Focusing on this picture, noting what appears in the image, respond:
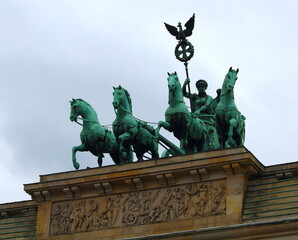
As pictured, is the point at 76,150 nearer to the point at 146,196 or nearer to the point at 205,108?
the point at 146,196

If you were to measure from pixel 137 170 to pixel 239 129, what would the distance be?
2.97 m

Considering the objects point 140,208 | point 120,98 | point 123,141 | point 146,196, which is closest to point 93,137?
point 123,141

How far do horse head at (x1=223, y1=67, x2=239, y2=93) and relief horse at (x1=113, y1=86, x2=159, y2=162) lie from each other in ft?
9.48

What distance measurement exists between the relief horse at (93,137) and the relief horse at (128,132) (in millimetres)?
516

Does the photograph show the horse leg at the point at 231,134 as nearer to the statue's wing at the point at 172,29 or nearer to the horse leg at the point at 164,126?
the horse leg at the point at 164,126

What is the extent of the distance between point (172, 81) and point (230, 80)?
164 centimetres

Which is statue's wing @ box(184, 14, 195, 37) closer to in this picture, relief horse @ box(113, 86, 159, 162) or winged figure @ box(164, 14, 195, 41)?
winged figure @ box(164, 14, 195, 41)

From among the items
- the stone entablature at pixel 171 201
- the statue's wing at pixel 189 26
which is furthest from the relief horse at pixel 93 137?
the statue's wing at pixel 189 26

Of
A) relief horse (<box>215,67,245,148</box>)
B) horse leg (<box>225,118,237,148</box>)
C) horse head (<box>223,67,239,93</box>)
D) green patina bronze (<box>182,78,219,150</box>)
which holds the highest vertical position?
green patina bronze (<box>182,78,219,150</box>)

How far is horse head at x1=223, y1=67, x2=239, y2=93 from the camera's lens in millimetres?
29734

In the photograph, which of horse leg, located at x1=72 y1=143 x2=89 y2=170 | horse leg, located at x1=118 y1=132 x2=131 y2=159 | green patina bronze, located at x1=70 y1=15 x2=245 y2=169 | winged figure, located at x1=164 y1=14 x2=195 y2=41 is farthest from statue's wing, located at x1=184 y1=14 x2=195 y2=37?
horse leg, located at x1=72 y1=143 x2=89 y2=170

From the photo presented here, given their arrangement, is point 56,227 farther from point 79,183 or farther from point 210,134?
point 210,134

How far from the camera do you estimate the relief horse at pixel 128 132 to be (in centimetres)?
3092

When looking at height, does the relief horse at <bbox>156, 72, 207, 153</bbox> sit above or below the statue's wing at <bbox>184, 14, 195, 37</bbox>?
below
